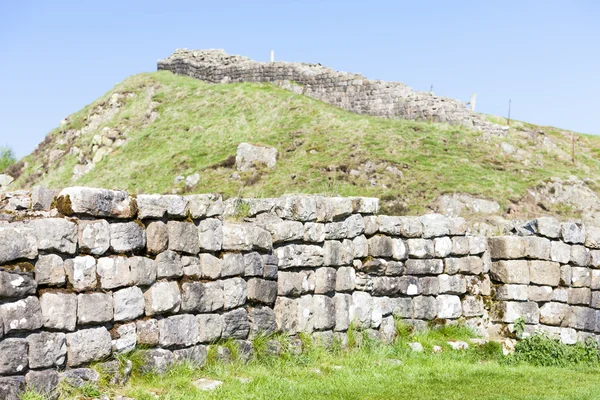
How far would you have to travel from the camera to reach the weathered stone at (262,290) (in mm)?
10711

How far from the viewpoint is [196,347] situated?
9.80 meters

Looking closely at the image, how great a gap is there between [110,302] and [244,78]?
36459 mm

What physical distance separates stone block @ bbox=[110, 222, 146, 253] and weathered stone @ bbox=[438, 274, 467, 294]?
21.6ft

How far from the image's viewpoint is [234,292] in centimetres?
1036

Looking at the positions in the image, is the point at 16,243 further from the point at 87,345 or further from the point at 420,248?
the point at 420,248

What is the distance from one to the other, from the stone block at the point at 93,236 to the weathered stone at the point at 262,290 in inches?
104

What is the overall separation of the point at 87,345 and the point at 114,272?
0.89m

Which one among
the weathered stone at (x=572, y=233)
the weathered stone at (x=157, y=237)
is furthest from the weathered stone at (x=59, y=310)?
the weathered stone at (x=572, y=233)

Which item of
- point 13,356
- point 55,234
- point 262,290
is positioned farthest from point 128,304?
point 262,290

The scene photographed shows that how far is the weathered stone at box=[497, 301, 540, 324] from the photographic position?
14.2 metres

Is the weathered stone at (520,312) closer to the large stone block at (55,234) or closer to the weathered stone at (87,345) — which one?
the weathered stone at (87,345)

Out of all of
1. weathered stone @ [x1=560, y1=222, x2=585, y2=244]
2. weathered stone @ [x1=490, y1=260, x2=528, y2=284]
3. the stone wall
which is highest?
the stone wall

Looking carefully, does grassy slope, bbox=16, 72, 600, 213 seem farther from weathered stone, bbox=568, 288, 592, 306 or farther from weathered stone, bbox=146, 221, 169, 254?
weathered stone, bbox=146, 221, 169, 254

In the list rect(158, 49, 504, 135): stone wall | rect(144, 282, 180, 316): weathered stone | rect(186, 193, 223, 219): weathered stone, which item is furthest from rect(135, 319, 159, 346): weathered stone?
rect(158, 49, 504, 135): stone wall
